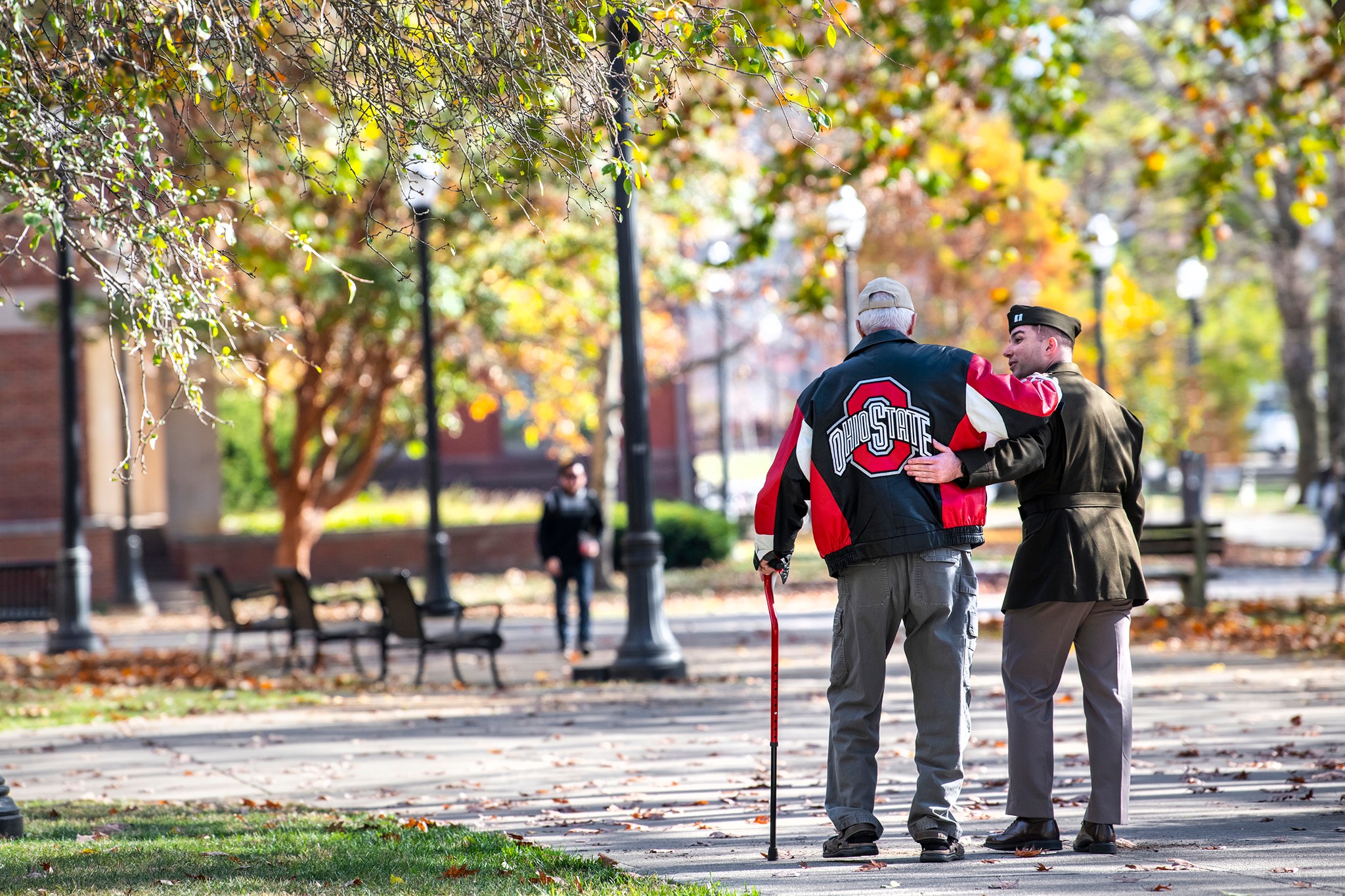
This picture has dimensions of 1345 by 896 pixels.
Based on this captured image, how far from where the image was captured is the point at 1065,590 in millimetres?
5395

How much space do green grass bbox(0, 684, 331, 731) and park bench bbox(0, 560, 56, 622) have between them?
4751 millimetres

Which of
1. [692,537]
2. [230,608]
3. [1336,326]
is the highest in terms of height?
[1336,326]

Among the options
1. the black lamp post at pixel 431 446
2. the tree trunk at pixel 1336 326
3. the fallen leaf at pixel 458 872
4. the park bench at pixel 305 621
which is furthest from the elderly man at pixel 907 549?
the tree trunk at pixel 1336 326

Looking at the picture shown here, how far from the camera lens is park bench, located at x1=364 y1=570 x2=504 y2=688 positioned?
460 inches

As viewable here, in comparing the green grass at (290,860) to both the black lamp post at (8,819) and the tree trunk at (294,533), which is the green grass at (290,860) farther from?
the tree trunk at (294,533)

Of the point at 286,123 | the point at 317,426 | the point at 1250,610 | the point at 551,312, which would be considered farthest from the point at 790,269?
the point at 286,123

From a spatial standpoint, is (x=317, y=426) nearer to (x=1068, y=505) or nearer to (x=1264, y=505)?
(x=1068, y=505)

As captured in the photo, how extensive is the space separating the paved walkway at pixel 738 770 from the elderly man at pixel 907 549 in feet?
0.97

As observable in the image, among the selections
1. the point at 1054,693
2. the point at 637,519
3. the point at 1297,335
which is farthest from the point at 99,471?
the point at 1297,335

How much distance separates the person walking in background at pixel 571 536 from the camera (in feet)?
43.7

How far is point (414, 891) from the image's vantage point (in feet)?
16.0

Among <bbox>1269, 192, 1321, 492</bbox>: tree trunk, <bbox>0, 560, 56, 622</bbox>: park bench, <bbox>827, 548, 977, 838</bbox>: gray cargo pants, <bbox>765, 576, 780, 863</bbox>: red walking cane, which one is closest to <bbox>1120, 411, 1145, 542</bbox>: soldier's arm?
<bbox>827, 548, 977, 838</bbox>: gray cargo pants

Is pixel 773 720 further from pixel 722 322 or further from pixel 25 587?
pixel 722 322

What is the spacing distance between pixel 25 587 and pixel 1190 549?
13.3 meters
